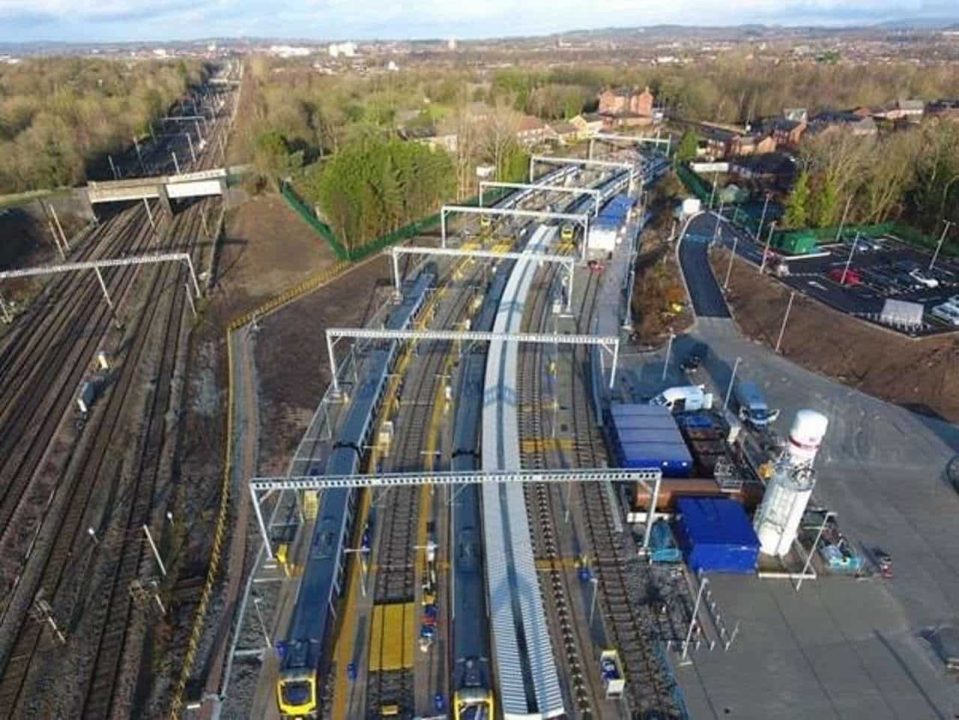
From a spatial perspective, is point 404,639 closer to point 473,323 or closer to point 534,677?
point 534,677

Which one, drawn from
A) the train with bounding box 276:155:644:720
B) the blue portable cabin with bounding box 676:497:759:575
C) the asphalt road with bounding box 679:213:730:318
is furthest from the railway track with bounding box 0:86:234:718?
the asphalt road with bounding box 679:213:730:318

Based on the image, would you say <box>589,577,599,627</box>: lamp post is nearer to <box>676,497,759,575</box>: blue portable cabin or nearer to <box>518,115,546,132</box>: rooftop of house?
<box>676,497,759,575</box>: blue portable cabin

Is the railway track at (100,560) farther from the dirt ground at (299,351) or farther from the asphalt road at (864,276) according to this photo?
the asphalt road at (864,276)

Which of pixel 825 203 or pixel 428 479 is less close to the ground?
pixel 428 479

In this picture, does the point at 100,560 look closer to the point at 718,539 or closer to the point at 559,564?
the point at 559,564

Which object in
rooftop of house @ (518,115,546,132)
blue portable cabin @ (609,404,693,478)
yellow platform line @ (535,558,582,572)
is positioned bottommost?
yellow platform line @ (535,558,582,572)

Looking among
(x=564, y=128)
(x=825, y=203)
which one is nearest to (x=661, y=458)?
(x=825, y=203)

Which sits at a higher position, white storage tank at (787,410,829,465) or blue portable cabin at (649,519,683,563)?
white storage tank at (787,410,829,465)
